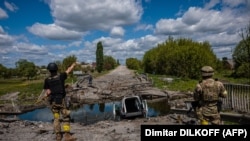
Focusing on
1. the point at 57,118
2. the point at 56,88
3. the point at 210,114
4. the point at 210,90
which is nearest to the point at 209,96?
the point at 210,90

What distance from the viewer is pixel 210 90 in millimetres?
6656

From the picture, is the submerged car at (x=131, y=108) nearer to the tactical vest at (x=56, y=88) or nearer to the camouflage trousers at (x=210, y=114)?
the tactical vest at (x=56, y=88)

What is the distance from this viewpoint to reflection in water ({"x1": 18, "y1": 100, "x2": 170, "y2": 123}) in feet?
63.9

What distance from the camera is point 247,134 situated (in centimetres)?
541

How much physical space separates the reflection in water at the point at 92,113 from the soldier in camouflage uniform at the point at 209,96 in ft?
39.9

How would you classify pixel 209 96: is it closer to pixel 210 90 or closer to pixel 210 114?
pixel 210 90

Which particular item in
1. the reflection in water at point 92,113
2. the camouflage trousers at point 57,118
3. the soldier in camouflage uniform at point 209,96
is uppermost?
the soldier in camouflage uniform at point 209,96

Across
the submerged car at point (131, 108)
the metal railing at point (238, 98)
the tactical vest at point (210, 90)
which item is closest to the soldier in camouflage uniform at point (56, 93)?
the tactical vest at point (210, 90)

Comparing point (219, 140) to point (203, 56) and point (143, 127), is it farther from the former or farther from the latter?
point (203, 56)

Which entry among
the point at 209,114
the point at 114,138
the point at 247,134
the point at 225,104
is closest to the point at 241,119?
the point at 209,114

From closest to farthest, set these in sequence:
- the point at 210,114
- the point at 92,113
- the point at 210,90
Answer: the point at 210,90
the point at 210,114
the point at 92,113

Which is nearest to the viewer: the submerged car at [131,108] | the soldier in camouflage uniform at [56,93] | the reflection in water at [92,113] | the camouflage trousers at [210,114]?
the camouflage trousers at [210,114]

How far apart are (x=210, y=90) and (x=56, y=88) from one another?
175 inches

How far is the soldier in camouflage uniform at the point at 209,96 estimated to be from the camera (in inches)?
262
